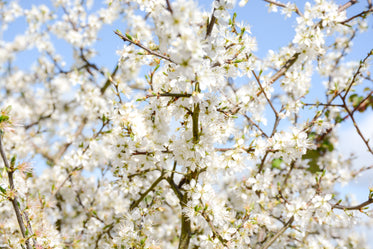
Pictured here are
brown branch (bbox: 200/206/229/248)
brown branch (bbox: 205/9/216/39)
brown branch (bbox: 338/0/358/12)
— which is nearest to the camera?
brown branch (bbox: 205/9/216/39)

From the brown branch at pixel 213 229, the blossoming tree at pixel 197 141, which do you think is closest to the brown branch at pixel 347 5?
the blossoming tree at pixel 197 141

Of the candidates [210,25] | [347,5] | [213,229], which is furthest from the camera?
[347,5]

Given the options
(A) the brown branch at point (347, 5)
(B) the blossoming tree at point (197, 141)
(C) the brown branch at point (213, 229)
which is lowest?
(C) the brown branch at point (213, 229)

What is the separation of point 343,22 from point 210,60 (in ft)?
6.37

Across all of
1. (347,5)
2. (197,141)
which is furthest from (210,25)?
(347,5)

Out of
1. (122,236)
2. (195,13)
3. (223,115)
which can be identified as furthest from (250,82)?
(122,236)

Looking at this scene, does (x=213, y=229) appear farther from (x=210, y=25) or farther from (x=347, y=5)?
(x=347, y=5)

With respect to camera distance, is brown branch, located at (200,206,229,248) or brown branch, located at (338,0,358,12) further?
brown branch, located at (338,0,358,12)

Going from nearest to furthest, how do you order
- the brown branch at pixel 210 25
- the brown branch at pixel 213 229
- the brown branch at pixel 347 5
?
the brown branch at pixel 210 25
the brown branch at pixel 213 229
the brown branch at pixel 347 5

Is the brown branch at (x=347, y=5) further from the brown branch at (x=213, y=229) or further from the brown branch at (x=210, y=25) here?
the brown branch at (x=213, y=229)

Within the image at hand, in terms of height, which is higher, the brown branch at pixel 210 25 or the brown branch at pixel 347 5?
the brown branch at pixel 347 5

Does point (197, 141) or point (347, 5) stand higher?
point (347, 5)

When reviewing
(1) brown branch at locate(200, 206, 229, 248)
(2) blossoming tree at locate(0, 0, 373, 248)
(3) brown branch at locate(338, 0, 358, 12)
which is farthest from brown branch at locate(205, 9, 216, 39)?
(3) brown branch at locate(338, 0, 358, 12)

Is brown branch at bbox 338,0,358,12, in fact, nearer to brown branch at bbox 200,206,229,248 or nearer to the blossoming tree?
the blossoming tree
